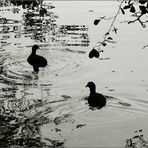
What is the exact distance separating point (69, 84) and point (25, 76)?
1.76m

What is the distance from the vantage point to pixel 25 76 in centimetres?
1305

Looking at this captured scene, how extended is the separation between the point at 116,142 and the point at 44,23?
14.0m

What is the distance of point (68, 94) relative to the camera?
11250 mm

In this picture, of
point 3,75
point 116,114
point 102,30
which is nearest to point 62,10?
point 102,30

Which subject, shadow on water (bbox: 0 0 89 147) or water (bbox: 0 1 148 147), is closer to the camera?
shadow on water (bbox: 0 0 89 147)

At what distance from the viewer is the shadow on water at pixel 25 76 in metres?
8.28

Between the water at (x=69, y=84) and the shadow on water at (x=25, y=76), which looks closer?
the shadow on water at (x=25, y=76)

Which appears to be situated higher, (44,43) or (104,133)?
(44,43)

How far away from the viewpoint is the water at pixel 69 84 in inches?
340

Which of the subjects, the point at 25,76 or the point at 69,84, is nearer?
the point at 69,84

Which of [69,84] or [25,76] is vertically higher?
[25,76]

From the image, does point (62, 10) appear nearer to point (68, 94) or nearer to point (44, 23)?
point (44, 23)

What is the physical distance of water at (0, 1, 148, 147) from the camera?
340 inches

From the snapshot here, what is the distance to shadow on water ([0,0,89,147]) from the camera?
27.2 feet
